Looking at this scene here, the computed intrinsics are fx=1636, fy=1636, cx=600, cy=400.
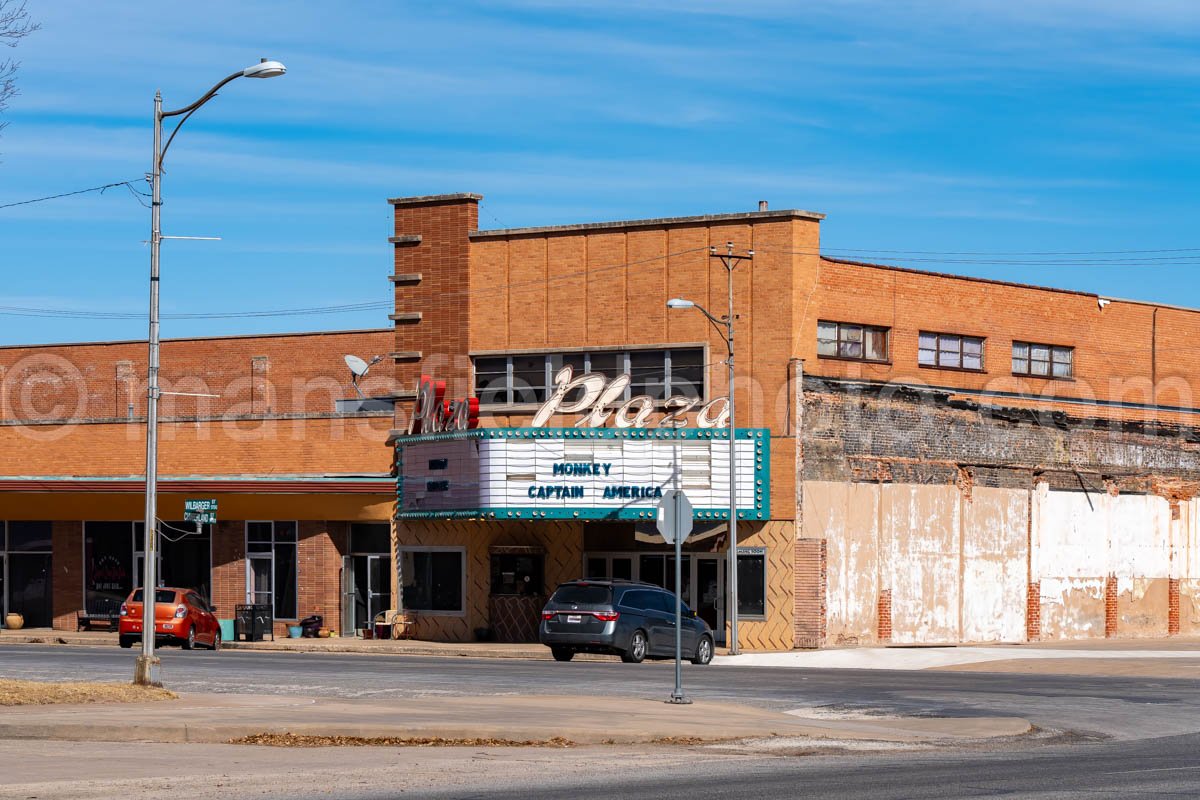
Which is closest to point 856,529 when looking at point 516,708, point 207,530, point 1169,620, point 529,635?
point 529,635

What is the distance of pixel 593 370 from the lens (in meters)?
45.3

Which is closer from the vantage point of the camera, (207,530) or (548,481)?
(548,481)

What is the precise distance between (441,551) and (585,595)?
1299cm

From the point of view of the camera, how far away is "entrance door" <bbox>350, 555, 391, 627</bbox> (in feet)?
158

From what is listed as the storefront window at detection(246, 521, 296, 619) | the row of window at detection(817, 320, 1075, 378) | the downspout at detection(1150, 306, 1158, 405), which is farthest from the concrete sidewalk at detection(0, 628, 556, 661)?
the downspout at detection(1150, 306, 1158, 405)

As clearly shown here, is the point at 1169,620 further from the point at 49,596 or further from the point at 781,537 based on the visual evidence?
the point at 49,596

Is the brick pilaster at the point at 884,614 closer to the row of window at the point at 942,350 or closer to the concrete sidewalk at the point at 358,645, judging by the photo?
the row of window at the point at 942,350

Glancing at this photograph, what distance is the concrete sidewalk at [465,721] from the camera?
1856cm

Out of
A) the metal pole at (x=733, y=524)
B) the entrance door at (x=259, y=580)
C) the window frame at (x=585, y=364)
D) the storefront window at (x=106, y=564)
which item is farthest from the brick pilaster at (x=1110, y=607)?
the storefront window at (x=106, y=564)

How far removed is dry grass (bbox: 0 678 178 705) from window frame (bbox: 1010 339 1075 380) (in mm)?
32316

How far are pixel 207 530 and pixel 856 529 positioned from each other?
19.7m

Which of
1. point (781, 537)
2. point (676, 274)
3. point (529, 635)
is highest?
point (676, 274)

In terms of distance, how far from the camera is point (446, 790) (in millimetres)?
14906

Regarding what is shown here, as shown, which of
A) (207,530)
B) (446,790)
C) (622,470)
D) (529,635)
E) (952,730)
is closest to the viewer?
(446,790)
